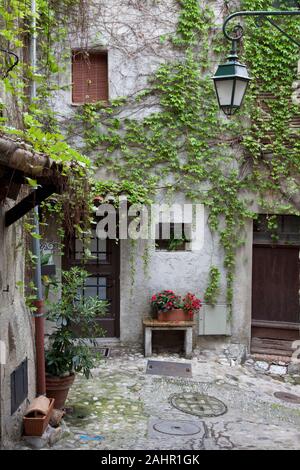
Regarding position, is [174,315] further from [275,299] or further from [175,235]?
[275,299]

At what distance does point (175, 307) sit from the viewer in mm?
8258

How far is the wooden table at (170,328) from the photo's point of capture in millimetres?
8164

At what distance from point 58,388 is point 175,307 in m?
3.09

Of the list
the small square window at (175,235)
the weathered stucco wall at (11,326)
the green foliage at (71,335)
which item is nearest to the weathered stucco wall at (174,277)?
the small square window at (175,235)

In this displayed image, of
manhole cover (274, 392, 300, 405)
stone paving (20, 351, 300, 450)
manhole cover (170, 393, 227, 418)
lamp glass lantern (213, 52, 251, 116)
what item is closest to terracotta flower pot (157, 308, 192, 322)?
stone paving (20, 351, 300, 450)

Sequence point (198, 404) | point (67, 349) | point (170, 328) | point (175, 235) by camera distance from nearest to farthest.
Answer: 1. point (67, 349)
2. point (198, 404)
3. point (170, 328)
4. point (175, 235)

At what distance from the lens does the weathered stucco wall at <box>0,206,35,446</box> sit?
4.39m

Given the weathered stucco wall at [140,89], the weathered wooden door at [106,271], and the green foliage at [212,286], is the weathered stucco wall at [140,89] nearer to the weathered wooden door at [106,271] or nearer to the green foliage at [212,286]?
the green foliage at [212,286]

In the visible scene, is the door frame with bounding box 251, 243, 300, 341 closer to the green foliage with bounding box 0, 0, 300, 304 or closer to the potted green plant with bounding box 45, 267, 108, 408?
the green foliage with bounding box 0, 0, 300, 304

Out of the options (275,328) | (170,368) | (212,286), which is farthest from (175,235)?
(275,328)

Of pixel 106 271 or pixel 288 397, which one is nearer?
pixel 288 397

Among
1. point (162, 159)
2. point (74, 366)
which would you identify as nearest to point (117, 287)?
point (162, 159)

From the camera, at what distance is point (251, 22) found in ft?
27.1

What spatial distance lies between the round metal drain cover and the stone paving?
0.21 ft
